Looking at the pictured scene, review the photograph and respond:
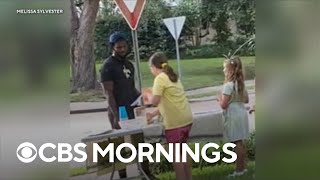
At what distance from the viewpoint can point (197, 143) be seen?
159 inches

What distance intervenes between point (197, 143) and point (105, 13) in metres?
1.09

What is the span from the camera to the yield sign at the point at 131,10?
12.8ft

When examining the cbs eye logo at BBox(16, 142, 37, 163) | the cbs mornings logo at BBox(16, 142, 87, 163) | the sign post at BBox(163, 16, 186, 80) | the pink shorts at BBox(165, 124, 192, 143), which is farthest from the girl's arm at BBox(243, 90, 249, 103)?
the cbs eye logo at BBox(16, 142, 37, 163)

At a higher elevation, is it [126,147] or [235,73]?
[235,73]

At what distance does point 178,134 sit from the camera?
4023 millimetres

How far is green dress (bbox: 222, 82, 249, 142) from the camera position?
404 cm

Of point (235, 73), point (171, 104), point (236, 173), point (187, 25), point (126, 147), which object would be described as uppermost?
point (187, 25)

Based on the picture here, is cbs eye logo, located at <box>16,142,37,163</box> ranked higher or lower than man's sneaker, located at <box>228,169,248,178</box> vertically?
higher

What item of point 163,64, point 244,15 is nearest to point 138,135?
point 163,64

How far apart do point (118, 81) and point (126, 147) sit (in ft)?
1.50

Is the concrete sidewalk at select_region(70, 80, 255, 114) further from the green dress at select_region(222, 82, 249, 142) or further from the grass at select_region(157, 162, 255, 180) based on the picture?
the grass at select_region(157, 162, 255, 180)

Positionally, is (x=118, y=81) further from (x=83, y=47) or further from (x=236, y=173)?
(x=236, y=173)

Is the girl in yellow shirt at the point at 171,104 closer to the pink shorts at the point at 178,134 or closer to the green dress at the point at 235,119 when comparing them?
the pink shorts at the point at 178,134

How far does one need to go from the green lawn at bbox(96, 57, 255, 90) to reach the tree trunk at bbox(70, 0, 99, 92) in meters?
0.09
